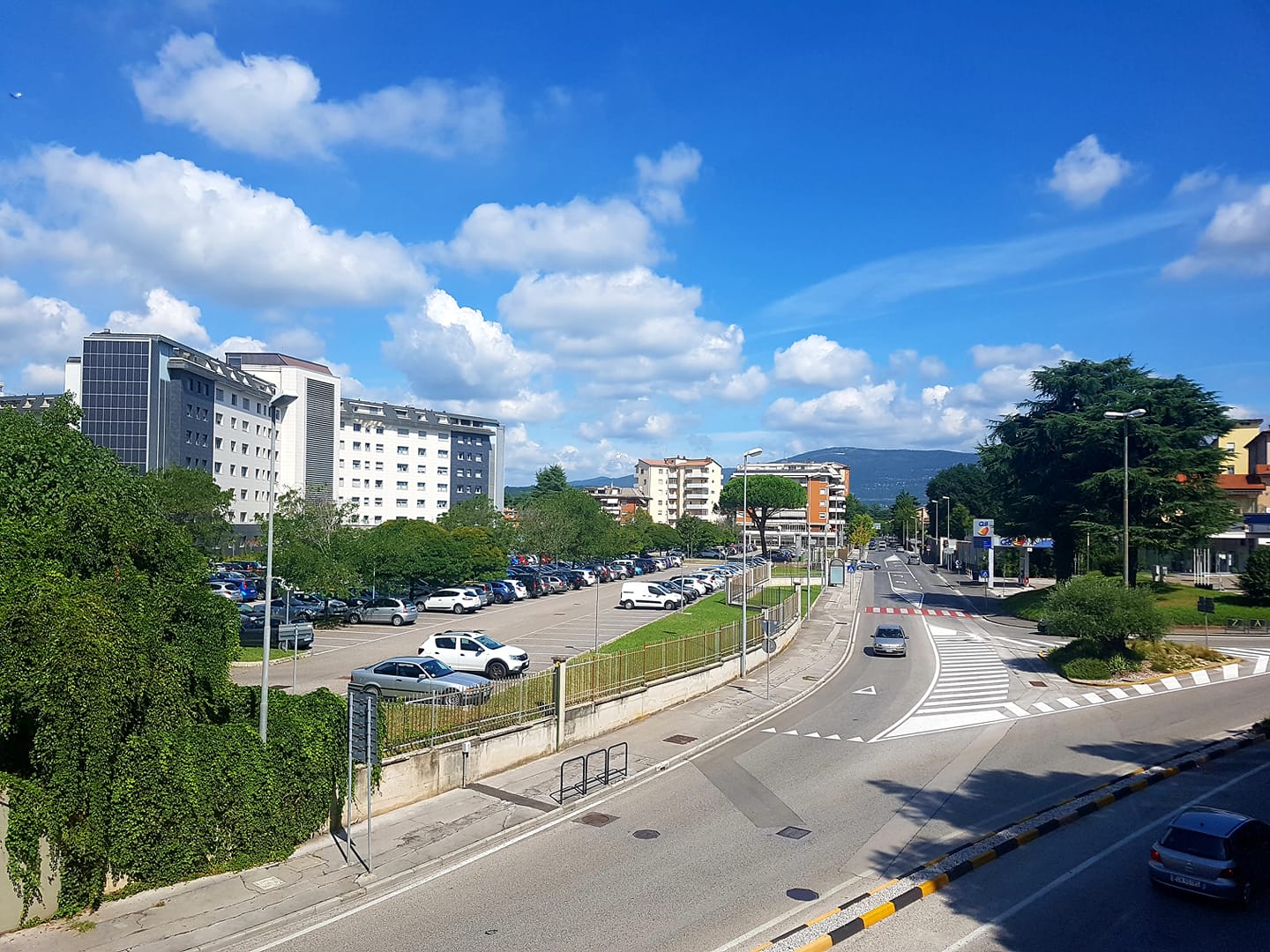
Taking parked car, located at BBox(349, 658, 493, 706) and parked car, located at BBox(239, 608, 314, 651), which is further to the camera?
parked car, located at BBox(239, 608, 314, 651)

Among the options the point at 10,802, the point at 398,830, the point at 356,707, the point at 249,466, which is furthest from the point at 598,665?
the point at 249,466

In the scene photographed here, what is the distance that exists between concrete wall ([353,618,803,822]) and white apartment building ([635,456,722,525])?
154490 mm

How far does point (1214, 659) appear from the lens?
35.7 metres

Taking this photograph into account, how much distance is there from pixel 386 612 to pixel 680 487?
140464 millimetres

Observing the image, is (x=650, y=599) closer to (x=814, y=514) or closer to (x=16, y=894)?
(x=16, y=894)

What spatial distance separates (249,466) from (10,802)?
85.2 meters

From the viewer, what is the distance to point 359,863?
13.8 metres

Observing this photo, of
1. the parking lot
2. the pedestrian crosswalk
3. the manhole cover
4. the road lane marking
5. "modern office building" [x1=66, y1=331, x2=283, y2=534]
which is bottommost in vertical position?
the pedestrian crosswalk

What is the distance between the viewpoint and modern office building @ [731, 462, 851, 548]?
139500 mm

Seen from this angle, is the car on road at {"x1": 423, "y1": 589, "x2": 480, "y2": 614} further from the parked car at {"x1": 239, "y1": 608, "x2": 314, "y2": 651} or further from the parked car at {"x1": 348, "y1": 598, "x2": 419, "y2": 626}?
the parked car at {"x1": 239, "y1": 608, "x2": 314, "y2": 651}

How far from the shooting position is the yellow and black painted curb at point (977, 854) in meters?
11.4

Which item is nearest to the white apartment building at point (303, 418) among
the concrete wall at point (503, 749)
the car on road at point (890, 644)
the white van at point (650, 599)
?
the white van at point (650, 599)

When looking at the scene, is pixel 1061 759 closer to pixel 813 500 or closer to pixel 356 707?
pixel 356 707

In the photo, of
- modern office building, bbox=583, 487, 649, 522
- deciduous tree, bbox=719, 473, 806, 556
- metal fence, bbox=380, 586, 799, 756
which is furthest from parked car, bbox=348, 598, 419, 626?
modern office building, bbox=583, 487, 649, 522
